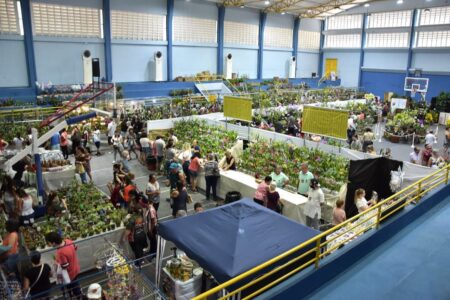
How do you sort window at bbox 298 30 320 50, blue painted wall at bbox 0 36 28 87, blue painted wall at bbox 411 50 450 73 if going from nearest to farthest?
blue painted wall at bbox 0 36 28 87, blue painted wall at bbox 411 50 450 73, window at bbox 298 30 320 50

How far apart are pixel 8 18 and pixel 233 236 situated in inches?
842

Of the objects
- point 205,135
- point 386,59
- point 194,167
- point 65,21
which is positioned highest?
point 65,21

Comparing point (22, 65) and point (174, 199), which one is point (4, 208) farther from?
point (22, 65)

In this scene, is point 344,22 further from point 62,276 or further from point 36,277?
point 36,277

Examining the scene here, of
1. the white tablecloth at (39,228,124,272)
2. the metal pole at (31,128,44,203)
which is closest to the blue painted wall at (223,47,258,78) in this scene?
the metal pole at (31,128,44,203)

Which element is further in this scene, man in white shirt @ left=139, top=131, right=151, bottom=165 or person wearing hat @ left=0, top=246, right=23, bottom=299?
man in white shirt @ left=139, top=131, right=151, bottom=165

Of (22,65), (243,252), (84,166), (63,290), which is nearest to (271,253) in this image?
(243,252)

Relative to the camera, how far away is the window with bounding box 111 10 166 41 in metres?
25.0

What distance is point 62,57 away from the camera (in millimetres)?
23094

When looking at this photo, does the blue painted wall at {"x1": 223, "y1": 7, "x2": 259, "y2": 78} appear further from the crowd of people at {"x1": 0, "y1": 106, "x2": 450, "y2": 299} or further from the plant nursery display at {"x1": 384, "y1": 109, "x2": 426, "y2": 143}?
the crowd of people at {"x1": 0, "y1": 106, "x2": 450, "y2": 299}

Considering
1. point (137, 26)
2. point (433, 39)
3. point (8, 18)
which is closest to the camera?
point (8, 18)

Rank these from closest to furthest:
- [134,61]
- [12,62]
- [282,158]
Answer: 1. [282,158]
2. [12,62]
3. [134,61]

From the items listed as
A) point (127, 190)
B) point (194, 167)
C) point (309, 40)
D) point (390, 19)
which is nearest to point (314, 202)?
point (127, 190)

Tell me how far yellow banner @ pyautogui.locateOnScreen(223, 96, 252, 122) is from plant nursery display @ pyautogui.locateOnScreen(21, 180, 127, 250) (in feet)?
22.6
